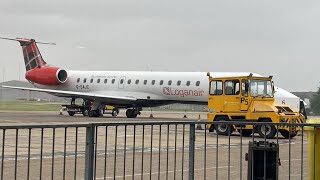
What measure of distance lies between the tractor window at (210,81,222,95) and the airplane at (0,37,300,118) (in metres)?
8.80

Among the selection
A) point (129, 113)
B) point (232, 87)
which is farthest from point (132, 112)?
point (232, 87)

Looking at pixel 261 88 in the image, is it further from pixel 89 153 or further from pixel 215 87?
pixel 89 153

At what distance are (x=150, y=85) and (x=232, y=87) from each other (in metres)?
17.0

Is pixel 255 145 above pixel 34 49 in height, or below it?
below

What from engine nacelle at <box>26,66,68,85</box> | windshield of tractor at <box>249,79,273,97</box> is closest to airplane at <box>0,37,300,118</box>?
engine nacelle at <box>26,66,68,85</box>

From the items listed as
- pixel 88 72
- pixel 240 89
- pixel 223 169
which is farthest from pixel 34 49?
pixel 223 169

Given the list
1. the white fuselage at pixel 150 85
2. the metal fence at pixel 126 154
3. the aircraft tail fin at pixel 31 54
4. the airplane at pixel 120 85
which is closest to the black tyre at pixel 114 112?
the airplane at pixel 120 85

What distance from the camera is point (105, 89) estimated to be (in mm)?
44656

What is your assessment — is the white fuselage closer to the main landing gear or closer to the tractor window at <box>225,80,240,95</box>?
the main landing gear

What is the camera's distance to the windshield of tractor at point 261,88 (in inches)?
956

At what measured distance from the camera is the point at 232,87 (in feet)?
80.4

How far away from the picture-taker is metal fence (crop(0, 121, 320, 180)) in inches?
293

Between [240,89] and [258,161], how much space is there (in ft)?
53.6

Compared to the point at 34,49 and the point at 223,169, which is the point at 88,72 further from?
the point at 223,169
